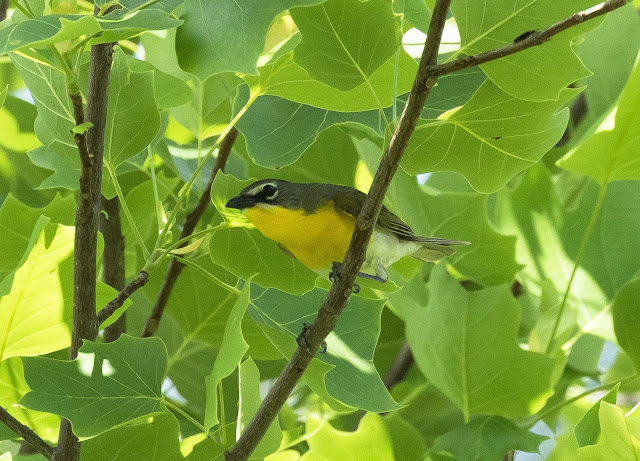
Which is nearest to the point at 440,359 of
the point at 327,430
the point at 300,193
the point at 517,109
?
the point at 327,430

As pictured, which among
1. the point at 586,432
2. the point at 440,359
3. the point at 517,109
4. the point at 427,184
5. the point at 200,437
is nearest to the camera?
the point at 517,109

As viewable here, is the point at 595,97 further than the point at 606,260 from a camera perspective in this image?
Yes

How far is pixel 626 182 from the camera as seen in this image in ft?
7.06

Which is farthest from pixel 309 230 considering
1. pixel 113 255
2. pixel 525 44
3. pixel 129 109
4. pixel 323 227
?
pixel 525 44

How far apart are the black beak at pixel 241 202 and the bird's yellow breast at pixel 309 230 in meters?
0.01

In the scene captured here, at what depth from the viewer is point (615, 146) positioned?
1612 mm

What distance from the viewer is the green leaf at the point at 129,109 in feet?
4.83

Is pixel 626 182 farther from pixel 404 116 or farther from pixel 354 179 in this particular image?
pixel 404 116

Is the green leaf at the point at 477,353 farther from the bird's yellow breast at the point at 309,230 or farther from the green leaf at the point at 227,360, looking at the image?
the green leaf at the point at 227,360

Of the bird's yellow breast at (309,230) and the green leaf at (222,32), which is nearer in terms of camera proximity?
the green leaf at (222,32)

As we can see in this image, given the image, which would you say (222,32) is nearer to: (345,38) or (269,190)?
(345,38)

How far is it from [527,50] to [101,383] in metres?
0.88

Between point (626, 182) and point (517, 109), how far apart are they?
0.96 metres

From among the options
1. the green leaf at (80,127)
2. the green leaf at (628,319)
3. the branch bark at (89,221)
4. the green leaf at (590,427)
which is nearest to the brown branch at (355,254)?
the branch bark at (89,221)
